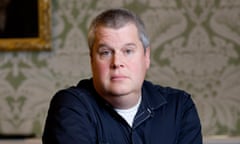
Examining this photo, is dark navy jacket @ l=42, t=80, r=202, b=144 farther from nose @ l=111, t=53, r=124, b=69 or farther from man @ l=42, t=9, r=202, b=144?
nose @ l=111, t=53, r=124, b=69

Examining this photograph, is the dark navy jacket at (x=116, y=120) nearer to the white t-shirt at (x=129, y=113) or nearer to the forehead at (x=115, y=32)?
the white t-shirt at (x=129, y=113)

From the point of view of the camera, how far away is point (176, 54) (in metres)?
→ 2.09

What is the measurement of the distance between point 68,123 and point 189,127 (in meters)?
0.43

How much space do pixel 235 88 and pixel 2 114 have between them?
110cm

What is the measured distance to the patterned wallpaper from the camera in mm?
2078

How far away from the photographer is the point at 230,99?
2090 millimetres

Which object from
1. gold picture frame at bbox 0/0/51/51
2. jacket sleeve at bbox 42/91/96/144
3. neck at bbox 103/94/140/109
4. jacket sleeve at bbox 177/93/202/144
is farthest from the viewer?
gold picture frame at bbox 0/0/51/51

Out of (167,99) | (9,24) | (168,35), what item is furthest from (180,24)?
(9,24)

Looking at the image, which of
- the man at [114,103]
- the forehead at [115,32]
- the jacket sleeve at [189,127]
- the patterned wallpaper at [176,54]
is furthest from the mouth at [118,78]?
the patterned wallpaper at [176,54]

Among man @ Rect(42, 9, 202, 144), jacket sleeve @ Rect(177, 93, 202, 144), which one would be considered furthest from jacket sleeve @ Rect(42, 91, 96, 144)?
jacket sleeve @ Rect(177, 93, 202, 144)

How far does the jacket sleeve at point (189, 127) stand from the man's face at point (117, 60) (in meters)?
0.25

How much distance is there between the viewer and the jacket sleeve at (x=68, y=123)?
1268mm

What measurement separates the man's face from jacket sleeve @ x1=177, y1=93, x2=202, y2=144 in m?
0.25

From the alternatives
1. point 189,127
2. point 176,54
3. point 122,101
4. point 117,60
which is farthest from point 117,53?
point 176,54
